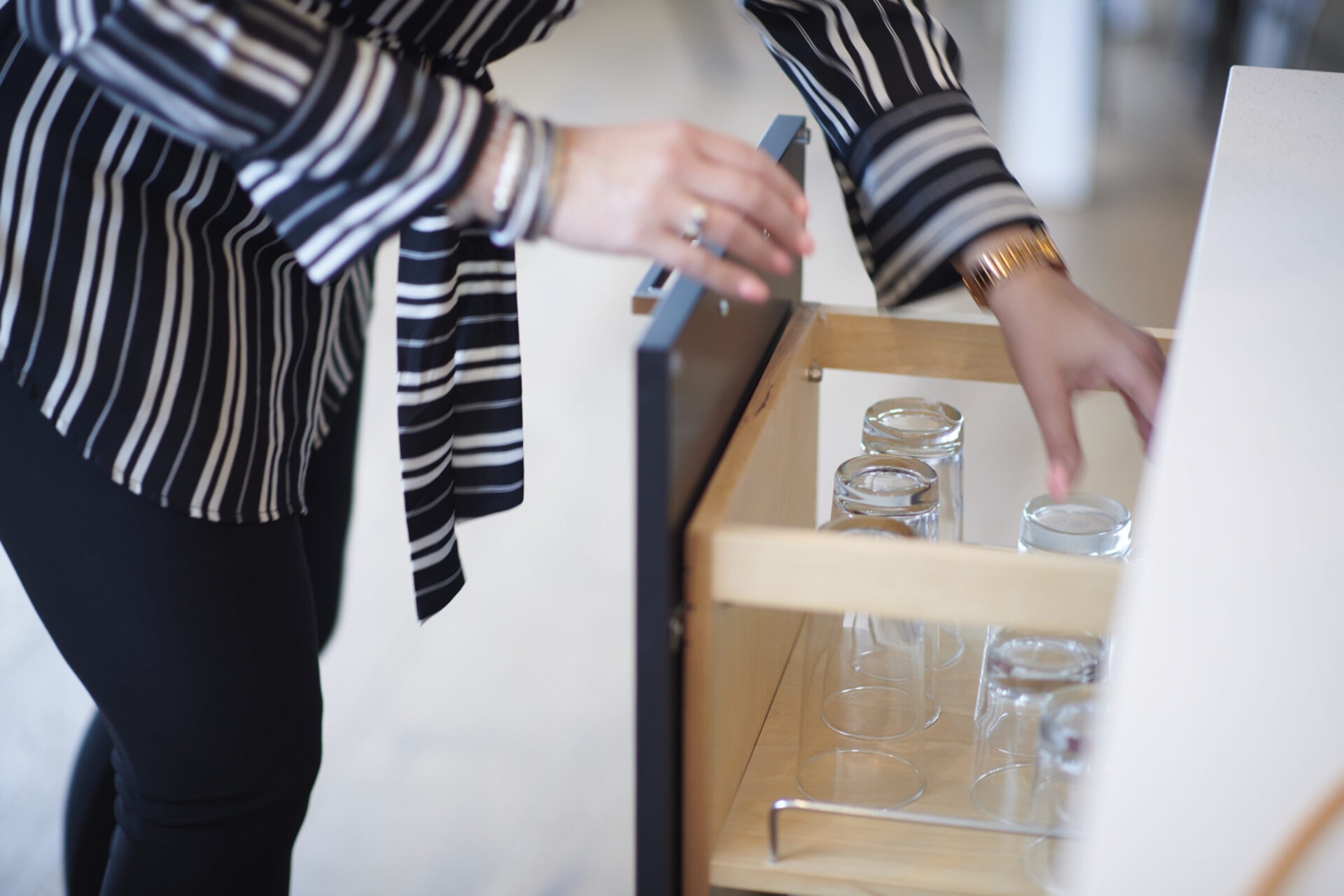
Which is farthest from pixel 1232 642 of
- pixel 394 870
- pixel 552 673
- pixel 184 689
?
pixel 552 673

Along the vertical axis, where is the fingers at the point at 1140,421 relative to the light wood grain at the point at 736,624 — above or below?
above

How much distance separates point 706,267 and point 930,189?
22cm

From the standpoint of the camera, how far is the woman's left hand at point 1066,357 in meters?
0.62

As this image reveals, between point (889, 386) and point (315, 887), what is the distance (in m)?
1.07

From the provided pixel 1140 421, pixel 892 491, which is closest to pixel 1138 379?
pixel 1140 421

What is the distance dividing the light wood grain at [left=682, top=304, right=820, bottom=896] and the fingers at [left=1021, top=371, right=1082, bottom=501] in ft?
0.44

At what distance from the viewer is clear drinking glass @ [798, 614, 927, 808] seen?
671mm

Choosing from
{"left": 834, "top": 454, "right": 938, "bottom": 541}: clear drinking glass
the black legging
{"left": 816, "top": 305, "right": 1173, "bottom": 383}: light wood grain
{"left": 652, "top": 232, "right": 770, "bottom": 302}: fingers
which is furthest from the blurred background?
{"left": 652, "top": 232, "right": 770, "bottom": 302}: fingers

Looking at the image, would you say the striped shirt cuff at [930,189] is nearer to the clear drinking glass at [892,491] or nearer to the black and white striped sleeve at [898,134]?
the black and white striped sleeve at [898,134]

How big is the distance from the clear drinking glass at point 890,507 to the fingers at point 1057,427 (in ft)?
0.23

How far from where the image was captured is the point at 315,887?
1.17 m

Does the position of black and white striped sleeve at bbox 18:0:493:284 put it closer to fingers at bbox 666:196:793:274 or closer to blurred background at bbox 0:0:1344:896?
fingers at bbox 666:196:793:274

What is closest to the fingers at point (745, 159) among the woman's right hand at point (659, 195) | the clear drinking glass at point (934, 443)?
the woman's right hand at point (659, 195)

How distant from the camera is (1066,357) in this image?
636mm
